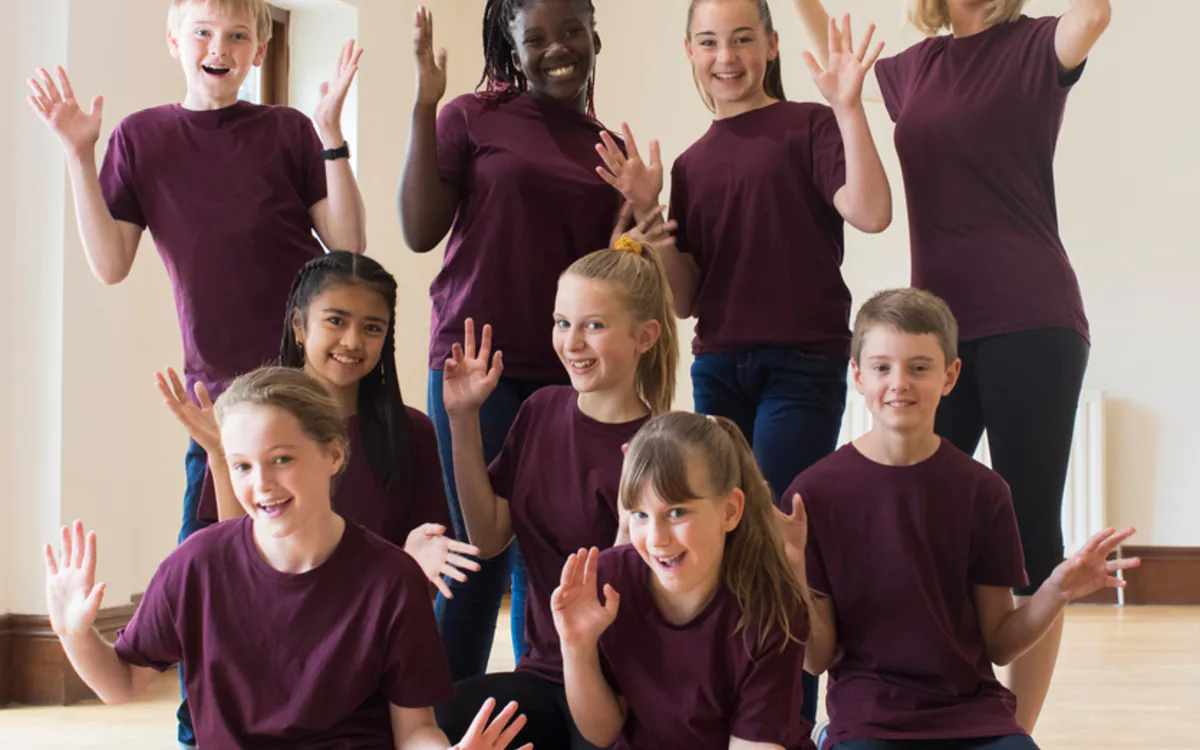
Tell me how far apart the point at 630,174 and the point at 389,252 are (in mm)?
2477

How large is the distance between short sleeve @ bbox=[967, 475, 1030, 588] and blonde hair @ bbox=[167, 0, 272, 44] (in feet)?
4.71

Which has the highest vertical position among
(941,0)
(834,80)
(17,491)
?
(941,0)

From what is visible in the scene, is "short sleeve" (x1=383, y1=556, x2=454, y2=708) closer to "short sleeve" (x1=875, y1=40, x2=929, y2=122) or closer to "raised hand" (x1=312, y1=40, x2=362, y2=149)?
"raised hand" (x1=312, y1=40, x2=362, y2=149)

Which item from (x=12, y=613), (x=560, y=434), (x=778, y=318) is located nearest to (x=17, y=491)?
(x=12, y=613)

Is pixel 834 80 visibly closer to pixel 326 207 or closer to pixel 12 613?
pixel 326 207

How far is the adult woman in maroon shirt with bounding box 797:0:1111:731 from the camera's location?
2031 millimetres

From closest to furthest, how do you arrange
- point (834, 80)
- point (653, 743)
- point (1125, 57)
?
point (653, 743) → point (834, 80) → point (1125, 57)

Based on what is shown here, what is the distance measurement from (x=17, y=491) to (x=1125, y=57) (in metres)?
4.06

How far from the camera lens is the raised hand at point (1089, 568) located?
173 cm

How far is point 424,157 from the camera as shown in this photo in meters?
2.16

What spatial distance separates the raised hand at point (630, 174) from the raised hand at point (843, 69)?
0.95 ft

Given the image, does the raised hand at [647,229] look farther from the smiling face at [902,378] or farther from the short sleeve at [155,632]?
the short sleeve at [155,632]

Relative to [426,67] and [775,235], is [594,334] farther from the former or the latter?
[426,67]

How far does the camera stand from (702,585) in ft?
5.59
